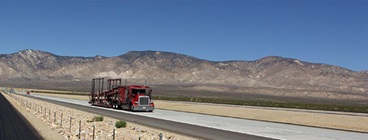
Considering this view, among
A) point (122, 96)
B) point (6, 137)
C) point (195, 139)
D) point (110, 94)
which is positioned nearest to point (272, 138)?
point (195, 139)

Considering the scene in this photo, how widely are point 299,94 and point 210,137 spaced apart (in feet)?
509

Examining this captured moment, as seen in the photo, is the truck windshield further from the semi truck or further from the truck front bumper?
the truck front bumper

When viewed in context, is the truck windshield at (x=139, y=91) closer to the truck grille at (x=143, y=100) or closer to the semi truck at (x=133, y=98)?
→ the semi truck at (x=133, y=98)

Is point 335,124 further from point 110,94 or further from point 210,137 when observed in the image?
point 110,94

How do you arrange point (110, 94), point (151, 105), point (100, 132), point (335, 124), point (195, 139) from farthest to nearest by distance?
point (110, 94)
point (151, 105)
point (335, 124)
point (100, 132)
point (195, 139)

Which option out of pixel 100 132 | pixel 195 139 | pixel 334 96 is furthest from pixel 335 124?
pixel 334 96

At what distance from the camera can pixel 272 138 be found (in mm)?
25062

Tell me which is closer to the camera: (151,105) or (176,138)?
(176,138)

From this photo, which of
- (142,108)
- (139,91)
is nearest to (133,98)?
(139,91)

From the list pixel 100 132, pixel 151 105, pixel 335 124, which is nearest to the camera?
pixel 100 132

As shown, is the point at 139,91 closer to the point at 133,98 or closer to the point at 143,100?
the point at 133,98

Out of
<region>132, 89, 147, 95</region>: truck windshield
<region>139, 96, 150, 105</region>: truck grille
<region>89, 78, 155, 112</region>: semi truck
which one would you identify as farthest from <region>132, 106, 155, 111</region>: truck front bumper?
<region>132, 89, 147, 95</region>: truck windshield

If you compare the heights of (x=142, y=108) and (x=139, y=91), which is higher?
(x=139, y=91)

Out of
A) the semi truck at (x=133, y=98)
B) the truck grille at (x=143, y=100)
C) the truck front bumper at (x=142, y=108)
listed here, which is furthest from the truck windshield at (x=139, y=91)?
the truck front bumper at (x=142, y=108)
